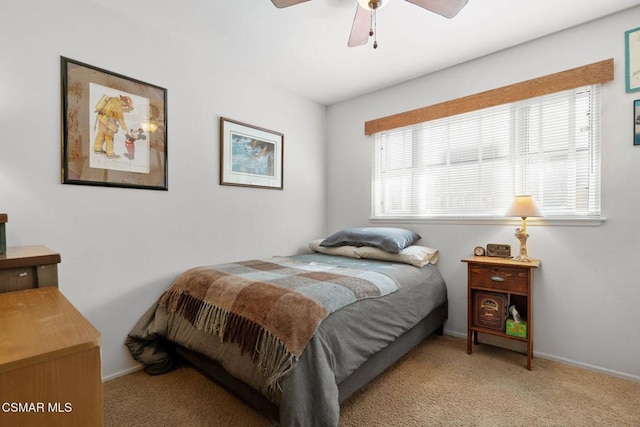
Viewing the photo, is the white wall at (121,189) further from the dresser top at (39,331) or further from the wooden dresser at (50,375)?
the wooden dresser at (50,375)

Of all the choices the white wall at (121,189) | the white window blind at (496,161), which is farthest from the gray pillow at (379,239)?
the white wall at (121,189)

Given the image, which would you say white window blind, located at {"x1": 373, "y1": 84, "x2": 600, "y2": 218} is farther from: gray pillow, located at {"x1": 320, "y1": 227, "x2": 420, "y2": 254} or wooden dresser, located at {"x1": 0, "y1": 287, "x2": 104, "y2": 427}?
wooden dresser, located at {"x1": 0, "y1": 287, "x2": 104, "y2": 427}

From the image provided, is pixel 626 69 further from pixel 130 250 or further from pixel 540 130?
pixel 130 250

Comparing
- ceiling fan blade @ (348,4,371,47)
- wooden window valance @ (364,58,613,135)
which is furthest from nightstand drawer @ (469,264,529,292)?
ceiling fan blade @ (348,4,371,47)

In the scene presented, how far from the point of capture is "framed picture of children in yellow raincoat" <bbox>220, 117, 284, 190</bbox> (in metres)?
2.74

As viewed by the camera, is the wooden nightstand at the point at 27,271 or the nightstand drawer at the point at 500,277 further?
the nightstand drawer at the point at 500,277

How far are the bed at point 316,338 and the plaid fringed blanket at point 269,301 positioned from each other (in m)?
0.01

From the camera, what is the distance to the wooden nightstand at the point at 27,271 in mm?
1163

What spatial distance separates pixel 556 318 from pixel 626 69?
1874 millimetres

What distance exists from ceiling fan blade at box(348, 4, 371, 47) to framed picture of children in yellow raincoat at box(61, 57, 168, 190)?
1.52 metres

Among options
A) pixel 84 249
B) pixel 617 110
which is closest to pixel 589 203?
pixel 617 110
